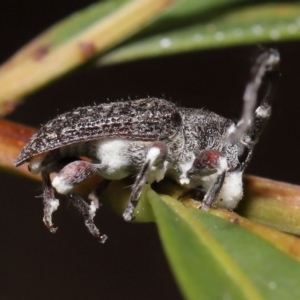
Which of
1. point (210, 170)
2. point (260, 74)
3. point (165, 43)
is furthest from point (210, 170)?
point (165, 43)

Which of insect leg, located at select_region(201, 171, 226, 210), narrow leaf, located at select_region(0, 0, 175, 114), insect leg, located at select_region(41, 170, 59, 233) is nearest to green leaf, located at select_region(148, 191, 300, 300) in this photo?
insect leg, located at select_region(201, 171, 226, 210)

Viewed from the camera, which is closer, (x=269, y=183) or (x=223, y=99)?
(x=269, y=183)

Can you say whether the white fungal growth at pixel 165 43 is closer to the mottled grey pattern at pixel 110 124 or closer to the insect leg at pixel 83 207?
the mottled grey pattern at pixel 110 124

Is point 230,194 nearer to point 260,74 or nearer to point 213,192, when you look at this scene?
point 213,192

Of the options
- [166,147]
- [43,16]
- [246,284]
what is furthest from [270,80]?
[43,16]

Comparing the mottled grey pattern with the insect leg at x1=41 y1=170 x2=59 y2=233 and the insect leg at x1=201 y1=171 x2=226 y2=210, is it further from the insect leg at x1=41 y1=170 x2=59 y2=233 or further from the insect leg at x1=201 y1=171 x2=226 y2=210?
the insect leg at x1=201 y1=171 x2=226 y2=210

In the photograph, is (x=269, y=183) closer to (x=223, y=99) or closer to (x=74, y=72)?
(x=74, y=72)
